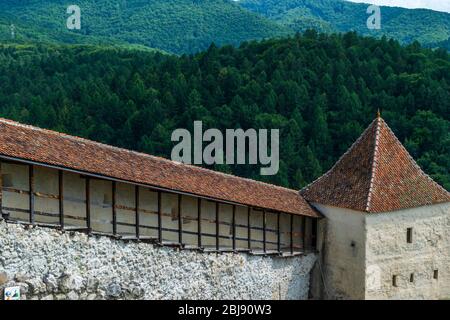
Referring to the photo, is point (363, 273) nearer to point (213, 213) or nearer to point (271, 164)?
point (213, 213)

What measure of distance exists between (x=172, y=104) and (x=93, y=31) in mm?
99130

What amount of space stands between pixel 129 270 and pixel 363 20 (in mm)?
165402

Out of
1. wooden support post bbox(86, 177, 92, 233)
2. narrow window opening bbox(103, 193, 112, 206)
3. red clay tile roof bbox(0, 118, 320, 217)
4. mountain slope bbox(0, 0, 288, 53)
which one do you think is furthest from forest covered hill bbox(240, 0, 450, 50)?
wooden support post bbox(86, 177, 92, 233)

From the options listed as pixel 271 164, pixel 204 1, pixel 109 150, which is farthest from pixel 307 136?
pixel 204 1

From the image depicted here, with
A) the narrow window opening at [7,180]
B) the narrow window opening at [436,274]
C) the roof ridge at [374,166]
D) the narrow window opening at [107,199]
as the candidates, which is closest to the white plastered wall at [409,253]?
the narrow window opening at [436,274]

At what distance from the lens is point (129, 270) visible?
21.9 metres

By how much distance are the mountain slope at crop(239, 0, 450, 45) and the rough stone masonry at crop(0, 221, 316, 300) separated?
116611mm

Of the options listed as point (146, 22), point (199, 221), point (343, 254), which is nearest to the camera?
point (199, 221)

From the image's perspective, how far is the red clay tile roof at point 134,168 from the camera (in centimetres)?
1938

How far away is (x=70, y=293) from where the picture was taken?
1994cm

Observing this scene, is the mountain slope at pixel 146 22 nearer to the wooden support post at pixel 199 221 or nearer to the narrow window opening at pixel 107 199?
the wooden support post at pixel 199 221

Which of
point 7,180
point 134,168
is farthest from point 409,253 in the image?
point 7,180

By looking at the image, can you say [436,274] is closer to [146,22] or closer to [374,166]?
[374,166]

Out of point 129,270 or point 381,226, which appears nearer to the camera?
point 129,270
